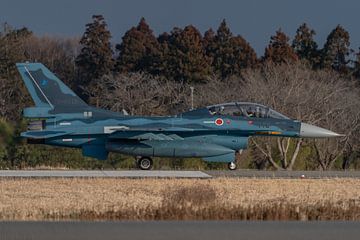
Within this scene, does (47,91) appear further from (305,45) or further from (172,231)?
(305,45)

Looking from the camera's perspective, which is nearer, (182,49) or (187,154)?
(187,154)

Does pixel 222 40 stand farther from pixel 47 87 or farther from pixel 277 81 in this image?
pixel 47 87

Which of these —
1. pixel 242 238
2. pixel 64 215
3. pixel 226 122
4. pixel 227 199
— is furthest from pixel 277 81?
pixel 242 238

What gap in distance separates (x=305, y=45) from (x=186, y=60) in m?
12.7

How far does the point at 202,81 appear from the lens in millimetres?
59531

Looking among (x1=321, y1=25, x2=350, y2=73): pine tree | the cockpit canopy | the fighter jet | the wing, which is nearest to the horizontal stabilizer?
the fighter jet

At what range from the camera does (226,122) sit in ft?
99.0

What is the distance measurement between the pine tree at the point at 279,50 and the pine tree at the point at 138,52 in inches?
333

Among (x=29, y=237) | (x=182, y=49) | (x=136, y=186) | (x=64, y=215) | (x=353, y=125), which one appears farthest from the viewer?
(x=182, y=49)

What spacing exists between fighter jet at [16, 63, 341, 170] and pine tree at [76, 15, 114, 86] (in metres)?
33.4

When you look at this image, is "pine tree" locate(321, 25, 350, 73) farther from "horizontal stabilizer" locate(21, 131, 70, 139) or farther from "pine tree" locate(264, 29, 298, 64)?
"horizontal stabilizer" locate(21, 131, 70, 139)

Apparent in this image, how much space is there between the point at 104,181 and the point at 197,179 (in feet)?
9.16

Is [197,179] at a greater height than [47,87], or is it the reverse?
[47,87]

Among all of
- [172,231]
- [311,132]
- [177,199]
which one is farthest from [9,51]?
[172,231]
